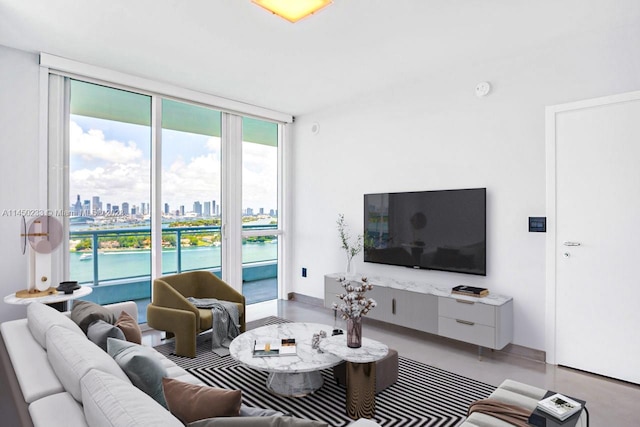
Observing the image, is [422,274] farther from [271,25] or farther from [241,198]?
[271,25]

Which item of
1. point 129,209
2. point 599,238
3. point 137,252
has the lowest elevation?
point 137,252

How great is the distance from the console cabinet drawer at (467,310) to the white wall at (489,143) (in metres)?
0.42

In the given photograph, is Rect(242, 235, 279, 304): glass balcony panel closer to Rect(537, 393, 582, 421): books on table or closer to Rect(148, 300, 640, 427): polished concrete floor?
Rect(148, 300, 640, 427): polished concrete floor

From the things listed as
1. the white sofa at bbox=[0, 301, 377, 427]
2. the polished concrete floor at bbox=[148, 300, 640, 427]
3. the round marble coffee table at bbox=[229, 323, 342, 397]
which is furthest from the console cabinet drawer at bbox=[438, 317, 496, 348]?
the white sofa at bbox=[0, 301, 377, 427]

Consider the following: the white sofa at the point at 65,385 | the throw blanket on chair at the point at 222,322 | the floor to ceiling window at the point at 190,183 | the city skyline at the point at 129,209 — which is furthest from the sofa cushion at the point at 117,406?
the floor to ceiling window at the point at 190,183

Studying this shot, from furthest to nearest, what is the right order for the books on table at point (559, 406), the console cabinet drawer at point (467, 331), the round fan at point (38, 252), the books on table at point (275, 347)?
1. the console cabinet drawer at point (467, 331)
2. the round fan at point (38, 252)
3. the books on table at point (275, 347)
4. the books on table at point (559, 406)

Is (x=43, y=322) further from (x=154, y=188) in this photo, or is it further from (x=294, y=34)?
(x=294, y=34)

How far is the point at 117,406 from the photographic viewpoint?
1.13 m

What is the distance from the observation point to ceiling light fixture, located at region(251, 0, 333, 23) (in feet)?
8.08

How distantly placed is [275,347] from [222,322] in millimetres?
1102

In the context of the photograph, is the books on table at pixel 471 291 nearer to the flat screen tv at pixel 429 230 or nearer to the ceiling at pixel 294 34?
the flat screen tv at pixel 429 230

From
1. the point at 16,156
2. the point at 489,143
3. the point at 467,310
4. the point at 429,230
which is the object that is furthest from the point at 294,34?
the point at 467,310

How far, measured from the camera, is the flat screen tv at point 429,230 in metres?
3.73

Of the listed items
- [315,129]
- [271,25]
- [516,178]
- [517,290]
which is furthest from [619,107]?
[315,129]
